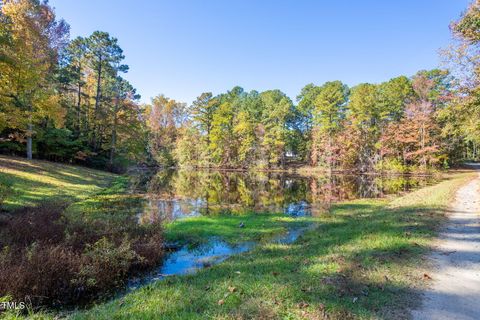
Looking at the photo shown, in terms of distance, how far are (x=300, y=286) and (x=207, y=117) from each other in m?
53.1

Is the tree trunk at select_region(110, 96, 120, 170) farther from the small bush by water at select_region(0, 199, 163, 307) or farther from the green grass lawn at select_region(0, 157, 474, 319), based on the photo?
the small bush by water at select_region(0, 199, 163, 307)

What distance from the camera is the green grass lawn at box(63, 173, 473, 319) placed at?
3.91 metres

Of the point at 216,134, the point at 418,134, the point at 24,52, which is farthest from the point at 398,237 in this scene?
the point at 216,134

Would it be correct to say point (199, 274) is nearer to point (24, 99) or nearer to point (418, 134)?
point (24, 99)

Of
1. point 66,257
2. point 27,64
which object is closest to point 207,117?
point 27,64

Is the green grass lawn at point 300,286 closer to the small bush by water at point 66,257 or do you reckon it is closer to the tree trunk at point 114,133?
the small bush by water at point 66,257

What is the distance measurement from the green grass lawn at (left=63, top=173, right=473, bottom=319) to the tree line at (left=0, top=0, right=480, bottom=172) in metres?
12.5

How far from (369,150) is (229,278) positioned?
153 ft

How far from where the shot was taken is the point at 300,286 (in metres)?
4.63

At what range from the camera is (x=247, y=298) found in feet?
14.1

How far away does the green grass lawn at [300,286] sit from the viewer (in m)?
3.91

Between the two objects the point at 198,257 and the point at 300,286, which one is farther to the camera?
the point at 198,257

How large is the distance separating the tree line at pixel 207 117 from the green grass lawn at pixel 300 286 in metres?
12.5

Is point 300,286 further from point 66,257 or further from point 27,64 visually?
point 27,64
